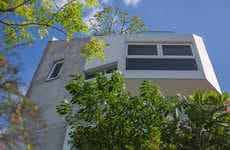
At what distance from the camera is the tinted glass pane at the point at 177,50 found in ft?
41.3

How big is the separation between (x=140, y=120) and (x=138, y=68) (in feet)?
21.1

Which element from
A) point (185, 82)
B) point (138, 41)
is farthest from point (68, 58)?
point (185, 82)

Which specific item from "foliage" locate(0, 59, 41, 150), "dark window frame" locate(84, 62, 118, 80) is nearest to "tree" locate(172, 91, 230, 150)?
"foliage" locate(0, 59, 41, 150)

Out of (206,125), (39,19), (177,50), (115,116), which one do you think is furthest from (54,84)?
(206,125)

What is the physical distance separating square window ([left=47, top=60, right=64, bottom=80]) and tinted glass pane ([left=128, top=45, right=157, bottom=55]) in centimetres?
409

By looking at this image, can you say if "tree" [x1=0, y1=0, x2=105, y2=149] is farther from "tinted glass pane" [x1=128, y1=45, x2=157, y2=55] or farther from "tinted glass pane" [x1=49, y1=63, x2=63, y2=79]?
"tinted glass pane" [x1=49, y1=63, x2=63, y2=79]

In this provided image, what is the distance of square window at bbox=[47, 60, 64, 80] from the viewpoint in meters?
14.9

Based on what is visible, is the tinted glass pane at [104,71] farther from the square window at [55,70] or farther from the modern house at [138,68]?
the square window at [55,70]

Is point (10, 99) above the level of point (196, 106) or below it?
below

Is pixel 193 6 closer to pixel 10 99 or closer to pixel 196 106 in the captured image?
pixel 196 106

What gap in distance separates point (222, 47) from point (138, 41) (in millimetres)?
3902

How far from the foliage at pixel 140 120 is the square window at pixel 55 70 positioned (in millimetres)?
8832

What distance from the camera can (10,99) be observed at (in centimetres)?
253

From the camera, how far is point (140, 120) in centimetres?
568
